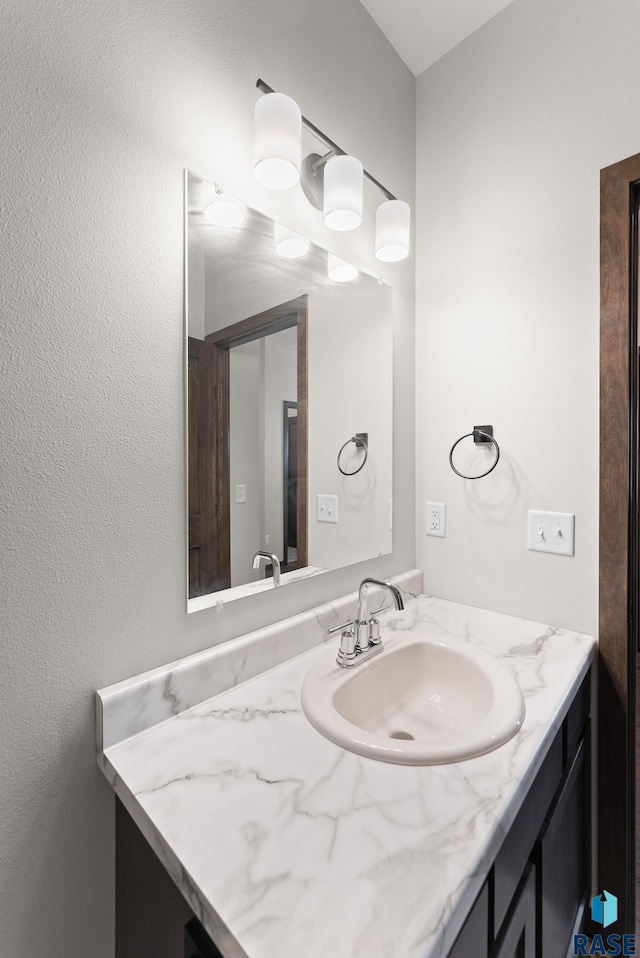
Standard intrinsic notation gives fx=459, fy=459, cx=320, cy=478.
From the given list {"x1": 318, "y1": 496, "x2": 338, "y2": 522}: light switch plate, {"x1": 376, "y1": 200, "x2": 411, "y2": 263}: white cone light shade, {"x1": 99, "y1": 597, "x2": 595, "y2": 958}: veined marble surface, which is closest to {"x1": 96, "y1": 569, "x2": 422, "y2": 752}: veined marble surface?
{"x1": 99, "y1": 597, "x2": 595, "y2": 958}: veined marble surface

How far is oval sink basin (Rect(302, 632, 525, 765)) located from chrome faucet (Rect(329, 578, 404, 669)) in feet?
0.06

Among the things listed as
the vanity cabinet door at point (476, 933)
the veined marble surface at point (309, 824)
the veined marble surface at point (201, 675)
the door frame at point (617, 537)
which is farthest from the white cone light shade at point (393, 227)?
the vanity cabinet door at point (476, 933)

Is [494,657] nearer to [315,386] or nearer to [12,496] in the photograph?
[315,386]

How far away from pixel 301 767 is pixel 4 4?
1.22 metres

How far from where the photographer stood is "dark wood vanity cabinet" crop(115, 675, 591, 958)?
62cm

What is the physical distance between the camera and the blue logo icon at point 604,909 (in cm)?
123

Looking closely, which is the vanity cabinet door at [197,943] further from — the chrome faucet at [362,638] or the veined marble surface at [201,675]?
the chrome faucet at [362,638]

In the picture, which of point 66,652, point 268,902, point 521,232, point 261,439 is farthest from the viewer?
point 521,232

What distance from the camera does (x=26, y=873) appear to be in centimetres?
71

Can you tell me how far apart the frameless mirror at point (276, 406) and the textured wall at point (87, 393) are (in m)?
0.05

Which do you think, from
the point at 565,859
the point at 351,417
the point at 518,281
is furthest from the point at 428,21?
the point at 565,859

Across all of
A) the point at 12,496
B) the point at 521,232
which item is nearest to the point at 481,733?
the point at 12,496

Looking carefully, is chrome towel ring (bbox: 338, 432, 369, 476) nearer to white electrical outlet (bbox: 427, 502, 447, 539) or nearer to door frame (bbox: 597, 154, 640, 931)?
white electrical outlet (bbox: 427, 502, 447, 539)

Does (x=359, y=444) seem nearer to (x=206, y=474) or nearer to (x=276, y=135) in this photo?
(x=206, y=474)
